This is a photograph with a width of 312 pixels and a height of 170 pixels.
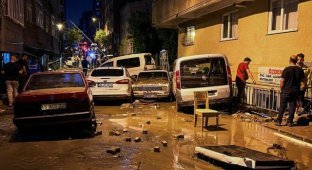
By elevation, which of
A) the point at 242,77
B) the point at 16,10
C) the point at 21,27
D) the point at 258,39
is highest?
the point at 16,10

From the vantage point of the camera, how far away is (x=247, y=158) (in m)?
6.22

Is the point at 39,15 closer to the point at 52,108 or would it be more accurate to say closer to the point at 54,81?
the point at 54,81

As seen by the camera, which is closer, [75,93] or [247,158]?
[247,158]

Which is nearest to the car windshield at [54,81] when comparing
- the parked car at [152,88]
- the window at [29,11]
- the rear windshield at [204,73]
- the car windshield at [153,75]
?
the rear windshield at [204,73]

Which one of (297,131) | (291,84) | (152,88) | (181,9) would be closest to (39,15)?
(181,9)

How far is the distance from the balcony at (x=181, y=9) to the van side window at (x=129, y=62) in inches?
123

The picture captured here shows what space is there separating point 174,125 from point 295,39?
4877 millimetres

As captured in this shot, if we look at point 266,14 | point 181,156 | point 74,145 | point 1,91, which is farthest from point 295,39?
point 1,91

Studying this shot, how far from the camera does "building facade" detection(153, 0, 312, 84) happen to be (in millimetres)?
12250

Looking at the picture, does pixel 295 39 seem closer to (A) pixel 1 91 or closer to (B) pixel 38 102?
(B) pixel 38 102

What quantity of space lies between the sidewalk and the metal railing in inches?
42.9

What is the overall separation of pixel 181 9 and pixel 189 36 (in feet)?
10.5

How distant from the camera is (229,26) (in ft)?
56.9

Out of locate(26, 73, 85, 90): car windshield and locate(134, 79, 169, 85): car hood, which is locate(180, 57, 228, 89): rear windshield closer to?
locate(134, 79, 169, 85): car hood
